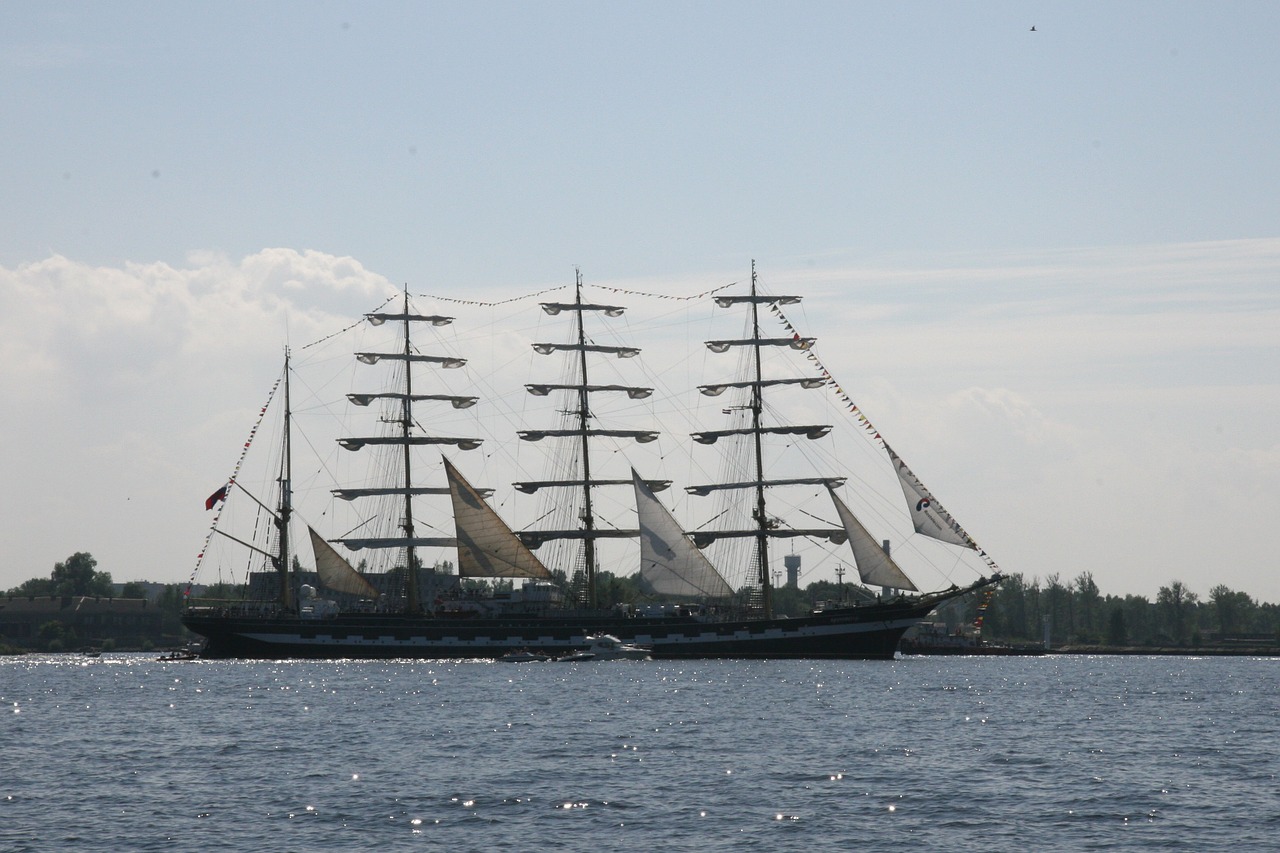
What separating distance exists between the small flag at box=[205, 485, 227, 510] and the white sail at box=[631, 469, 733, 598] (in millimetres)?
28326

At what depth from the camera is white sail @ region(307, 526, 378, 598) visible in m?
102

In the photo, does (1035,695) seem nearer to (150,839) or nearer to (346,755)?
(346,755)

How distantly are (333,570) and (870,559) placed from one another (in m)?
36.9

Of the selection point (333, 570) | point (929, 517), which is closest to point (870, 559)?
point (929, 517)

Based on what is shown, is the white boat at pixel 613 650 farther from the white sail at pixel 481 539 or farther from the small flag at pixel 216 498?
the small flag at pixel 216 498

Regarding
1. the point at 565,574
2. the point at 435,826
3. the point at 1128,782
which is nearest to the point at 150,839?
the point at 435,826

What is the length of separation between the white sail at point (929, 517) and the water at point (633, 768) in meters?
17.6

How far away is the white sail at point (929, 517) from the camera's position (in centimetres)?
9138

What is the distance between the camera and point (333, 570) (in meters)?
102

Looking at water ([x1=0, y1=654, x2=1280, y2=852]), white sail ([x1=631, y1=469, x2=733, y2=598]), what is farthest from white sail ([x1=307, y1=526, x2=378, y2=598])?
water ([x1=0, y1=654, x2=1280, y2=852])

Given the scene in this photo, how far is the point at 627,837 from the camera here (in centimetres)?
3088

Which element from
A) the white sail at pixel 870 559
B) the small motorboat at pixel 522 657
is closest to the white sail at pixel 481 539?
the small motorboat at pixel 522 657

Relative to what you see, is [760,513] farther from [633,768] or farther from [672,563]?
[633,768]

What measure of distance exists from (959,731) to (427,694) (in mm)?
26718
